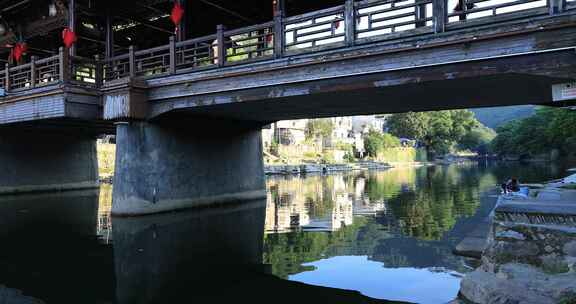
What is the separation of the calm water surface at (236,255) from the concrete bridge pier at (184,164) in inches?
31.2

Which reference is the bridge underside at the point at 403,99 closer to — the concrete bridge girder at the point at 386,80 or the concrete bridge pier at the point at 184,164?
the concrete bridge girder at the point at 386,80

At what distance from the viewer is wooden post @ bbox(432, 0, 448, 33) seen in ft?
33.9

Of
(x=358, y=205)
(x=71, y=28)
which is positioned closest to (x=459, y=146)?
(x=358, y=205)

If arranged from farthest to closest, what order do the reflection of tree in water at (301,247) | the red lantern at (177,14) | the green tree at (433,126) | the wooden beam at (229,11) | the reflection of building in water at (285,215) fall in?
the green tree at (433,126) < the wooden beam at (229,11) < the red lantern at (177,14) < the reflection of building in water at (285,215) < the reflection of tree in water at (301,247)

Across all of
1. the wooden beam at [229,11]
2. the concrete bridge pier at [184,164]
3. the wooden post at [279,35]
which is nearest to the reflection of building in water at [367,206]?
the concrete bridge pier at [184,164]

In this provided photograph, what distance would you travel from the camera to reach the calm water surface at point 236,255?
8234 mm

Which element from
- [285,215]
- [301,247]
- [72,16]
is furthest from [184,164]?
[301,247]

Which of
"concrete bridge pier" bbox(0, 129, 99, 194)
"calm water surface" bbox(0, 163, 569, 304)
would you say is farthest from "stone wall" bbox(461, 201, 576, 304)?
"concrete bridge pier" bbox(0, 129, 99, 194)

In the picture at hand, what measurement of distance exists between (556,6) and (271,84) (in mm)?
7133

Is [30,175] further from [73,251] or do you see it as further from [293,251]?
[293,251]

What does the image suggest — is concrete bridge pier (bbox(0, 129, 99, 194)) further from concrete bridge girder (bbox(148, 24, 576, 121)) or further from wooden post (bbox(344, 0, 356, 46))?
wooden post (bbox(344, 0, 356, 46))

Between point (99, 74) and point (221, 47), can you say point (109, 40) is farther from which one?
point (221, 47)

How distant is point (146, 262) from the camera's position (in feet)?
35.1

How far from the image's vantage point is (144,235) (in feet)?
45.1
